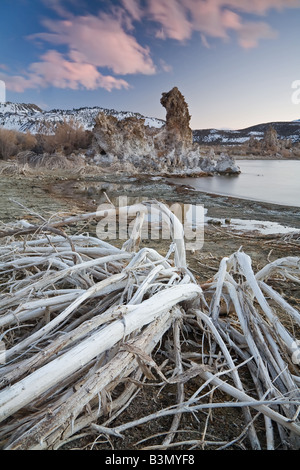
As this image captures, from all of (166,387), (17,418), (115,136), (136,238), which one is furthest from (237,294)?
(115,136)

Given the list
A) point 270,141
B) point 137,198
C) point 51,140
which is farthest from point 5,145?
point 270,141

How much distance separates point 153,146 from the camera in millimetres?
21719

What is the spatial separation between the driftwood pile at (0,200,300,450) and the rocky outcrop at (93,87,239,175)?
16.0m

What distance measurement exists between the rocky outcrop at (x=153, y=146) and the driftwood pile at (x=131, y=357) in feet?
52.6

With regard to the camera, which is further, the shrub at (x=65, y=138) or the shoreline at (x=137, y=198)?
the shrub at (x=65, y=138)

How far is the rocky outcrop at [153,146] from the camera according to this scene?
19.4 m

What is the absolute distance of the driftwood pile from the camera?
0.90m

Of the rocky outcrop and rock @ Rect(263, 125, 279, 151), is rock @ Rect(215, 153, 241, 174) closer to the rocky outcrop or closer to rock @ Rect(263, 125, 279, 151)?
the rocky outcrop

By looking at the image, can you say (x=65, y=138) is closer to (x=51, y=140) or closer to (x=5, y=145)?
(x=51, y=140)

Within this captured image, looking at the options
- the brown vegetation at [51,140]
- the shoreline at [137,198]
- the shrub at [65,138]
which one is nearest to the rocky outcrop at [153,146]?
the brown vegetation at [51,140]

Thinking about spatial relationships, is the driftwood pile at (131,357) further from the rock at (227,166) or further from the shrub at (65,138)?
the shrub at (65,138)

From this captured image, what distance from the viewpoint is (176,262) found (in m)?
1.88

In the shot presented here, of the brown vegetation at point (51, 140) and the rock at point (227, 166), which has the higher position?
the brown vegetation at point (51, 140)

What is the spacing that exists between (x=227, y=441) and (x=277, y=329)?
1.68ft
